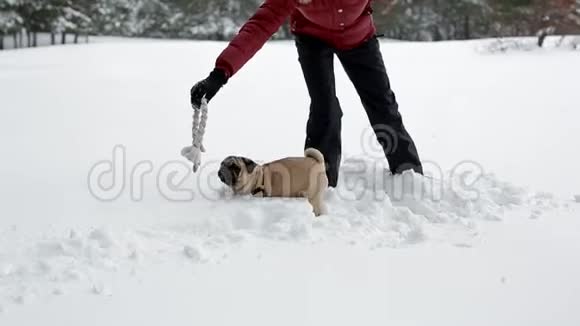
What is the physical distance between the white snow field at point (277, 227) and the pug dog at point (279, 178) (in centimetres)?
7

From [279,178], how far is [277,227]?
0.34 m

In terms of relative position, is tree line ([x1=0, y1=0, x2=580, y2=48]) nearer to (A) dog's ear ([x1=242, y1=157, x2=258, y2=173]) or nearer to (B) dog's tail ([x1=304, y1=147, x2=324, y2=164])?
(B) dog's tail ([x1=304, y1=147, x2=324, y2=164])

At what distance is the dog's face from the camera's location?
1.98m

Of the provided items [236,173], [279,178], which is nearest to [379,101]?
[279,178]

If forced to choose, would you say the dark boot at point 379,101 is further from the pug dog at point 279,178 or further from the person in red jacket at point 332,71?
the pug dog at point 279,178

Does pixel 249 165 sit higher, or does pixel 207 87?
pixel 207 87

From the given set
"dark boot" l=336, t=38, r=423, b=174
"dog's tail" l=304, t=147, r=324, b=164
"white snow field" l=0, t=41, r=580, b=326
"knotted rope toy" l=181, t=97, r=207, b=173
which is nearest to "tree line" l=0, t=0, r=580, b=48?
"white snow field" l=0, t=41, r=580, b=326

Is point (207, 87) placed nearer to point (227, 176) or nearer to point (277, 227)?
point (227, 176)

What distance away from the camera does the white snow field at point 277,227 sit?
1.30 meters

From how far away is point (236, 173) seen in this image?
1979 mm

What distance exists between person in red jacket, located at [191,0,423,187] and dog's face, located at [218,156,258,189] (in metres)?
0.43

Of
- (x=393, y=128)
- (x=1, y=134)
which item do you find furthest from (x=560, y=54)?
(x=1, y=134)

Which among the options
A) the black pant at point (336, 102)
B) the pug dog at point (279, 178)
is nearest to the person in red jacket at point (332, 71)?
the black pant at point (336, 102)

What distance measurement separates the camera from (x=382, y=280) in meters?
1.44
